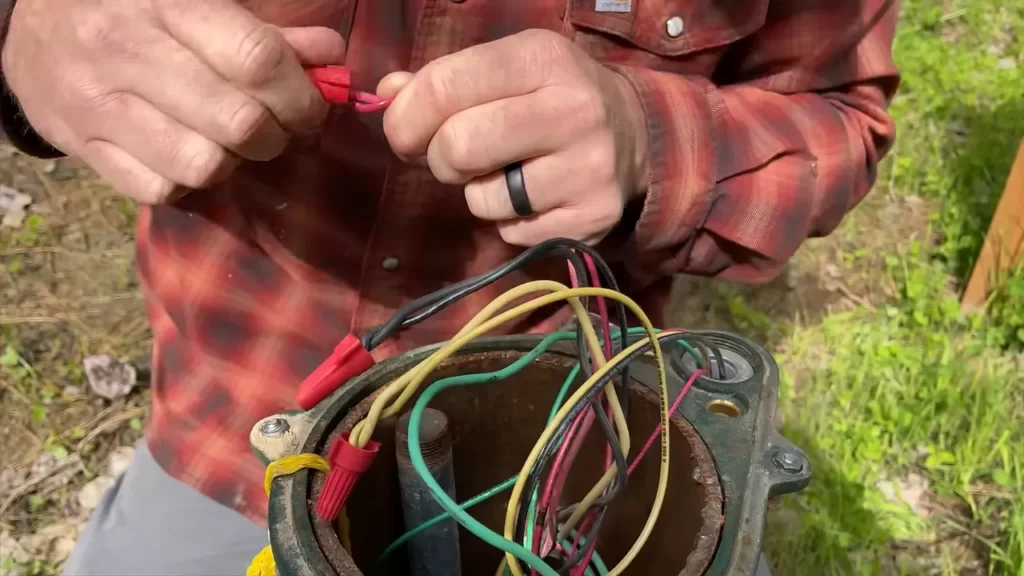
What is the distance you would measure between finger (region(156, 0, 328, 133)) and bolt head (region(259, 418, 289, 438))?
19 centimetres

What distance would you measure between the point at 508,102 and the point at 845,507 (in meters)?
0.90

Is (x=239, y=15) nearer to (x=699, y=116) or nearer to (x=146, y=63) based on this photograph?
(x=146, y=63)

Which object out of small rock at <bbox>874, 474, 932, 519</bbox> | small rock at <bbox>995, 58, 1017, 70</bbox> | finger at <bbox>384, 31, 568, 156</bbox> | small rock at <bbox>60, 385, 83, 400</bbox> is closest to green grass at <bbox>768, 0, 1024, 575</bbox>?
small rock at <bbox>874, 474, 932, 519</bbox>

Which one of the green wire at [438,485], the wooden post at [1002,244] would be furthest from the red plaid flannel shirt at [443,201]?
the wooden post at [1002,244]

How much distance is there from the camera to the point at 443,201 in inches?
28.6

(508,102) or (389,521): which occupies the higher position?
(508,102)

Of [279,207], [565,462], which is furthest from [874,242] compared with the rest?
[565,462]

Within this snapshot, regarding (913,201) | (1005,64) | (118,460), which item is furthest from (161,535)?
(1005,64)

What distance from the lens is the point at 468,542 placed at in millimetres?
527

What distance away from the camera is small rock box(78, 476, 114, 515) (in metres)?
1.17

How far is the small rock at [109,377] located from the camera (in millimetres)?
1279

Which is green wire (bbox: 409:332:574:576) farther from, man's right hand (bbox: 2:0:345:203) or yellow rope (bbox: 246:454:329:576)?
man's right hand (bbox: 2:0:345:203)

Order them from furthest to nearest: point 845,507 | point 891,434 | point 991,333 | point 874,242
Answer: point 874,242 → point 991,333 → point 891,434 → point 845,507

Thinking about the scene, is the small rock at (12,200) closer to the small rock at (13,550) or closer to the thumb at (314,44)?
the small rock at (13,550)
